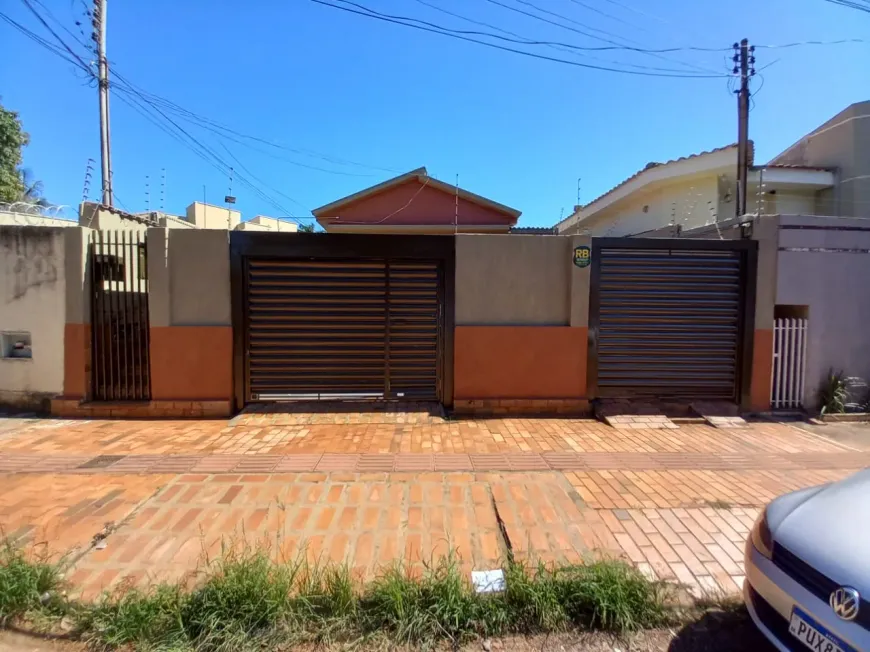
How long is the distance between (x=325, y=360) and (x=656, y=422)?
15.6 feet

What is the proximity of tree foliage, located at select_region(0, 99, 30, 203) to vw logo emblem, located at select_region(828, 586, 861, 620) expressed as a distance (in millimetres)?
27299

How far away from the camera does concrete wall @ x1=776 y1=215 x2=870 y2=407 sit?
6.56 m

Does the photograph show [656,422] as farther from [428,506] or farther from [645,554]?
[428,506]

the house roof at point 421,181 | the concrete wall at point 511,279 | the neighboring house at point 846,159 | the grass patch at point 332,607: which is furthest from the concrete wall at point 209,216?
the neighboring house at point 846,159

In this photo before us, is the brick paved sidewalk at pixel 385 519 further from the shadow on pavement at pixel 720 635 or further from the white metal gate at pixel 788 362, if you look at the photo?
the white metal gate at pixel 788 362

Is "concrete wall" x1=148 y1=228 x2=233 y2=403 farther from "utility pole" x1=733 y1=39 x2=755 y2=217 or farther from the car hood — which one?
"utility pole" x1=733 y1=39 x2=755 y2=217

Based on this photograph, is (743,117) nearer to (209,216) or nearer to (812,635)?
(812,635)

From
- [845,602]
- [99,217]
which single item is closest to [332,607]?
[845,602]

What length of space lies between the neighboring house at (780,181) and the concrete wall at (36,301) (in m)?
11.9

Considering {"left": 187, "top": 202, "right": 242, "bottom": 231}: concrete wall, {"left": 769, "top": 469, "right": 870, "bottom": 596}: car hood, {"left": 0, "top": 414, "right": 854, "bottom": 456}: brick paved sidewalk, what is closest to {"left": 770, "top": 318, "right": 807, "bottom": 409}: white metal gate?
{"left": 0, "top": 414, "right": 854, "bottom": 456}: brick paved sidewalk

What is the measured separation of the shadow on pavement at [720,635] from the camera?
7.54 ft

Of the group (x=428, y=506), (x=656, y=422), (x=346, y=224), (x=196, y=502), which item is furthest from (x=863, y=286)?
(x=346, y=224)

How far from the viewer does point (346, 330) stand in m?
6.51

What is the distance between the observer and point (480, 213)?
13391 millimetres
